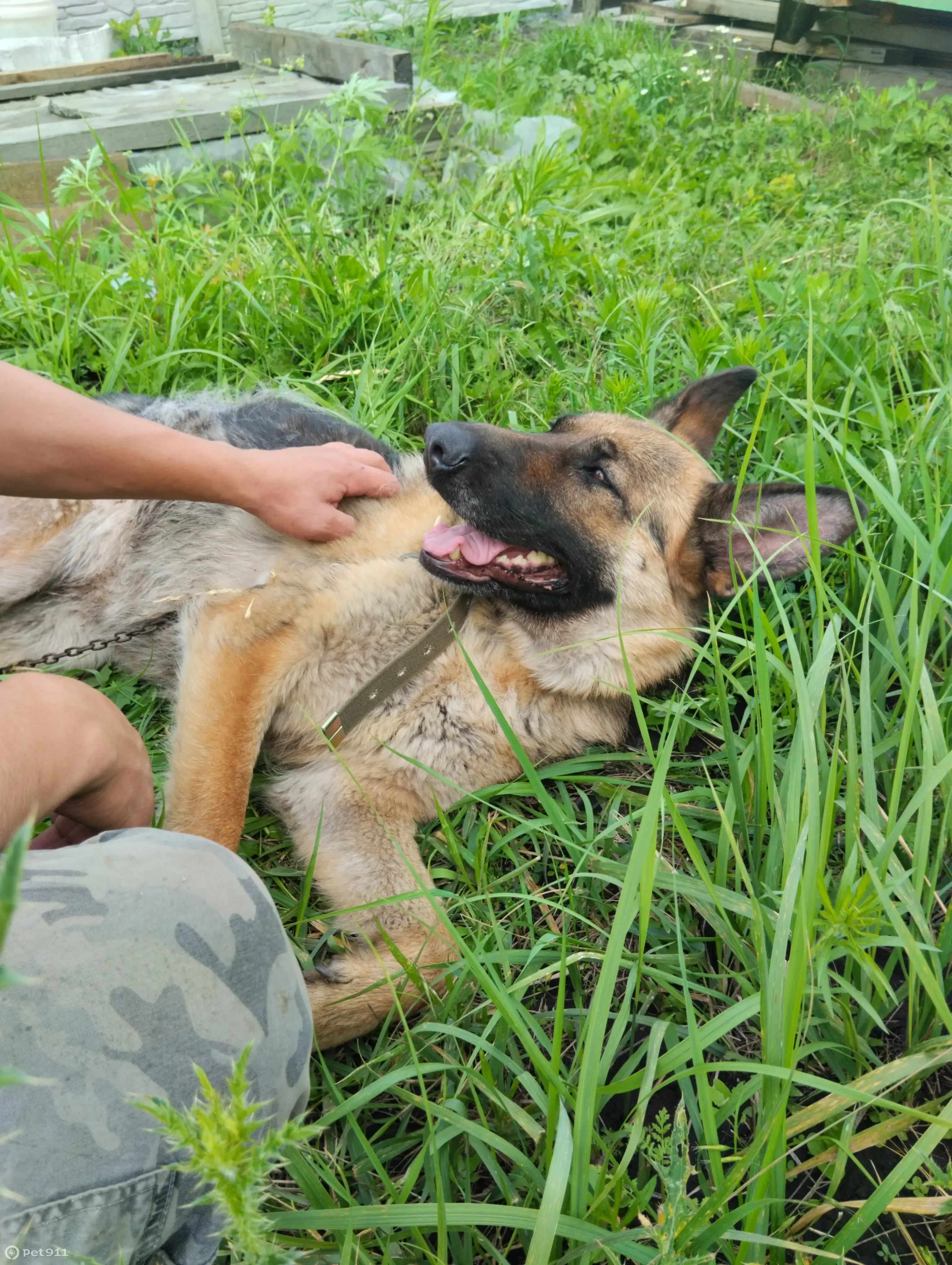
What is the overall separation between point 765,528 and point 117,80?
6.07 meters

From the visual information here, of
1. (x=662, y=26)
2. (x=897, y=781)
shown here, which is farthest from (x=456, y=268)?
(x=662, y=26)

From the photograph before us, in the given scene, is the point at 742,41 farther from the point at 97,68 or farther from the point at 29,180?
the point at 29,180

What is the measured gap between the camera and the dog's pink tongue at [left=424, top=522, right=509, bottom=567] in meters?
2.33

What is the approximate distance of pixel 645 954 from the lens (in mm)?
1675

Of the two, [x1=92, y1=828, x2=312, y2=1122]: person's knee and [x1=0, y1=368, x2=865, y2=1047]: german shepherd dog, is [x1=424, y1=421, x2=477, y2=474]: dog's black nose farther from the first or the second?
[x1=92, y1=828, x2=312, y2=1122]: person's knee

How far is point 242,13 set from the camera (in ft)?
27.5

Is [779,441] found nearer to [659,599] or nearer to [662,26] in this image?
[659,599]

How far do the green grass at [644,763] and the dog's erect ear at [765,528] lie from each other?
0.39ft

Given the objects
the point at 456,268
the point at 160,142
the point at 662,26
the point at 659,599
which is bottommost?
the point at 659,599

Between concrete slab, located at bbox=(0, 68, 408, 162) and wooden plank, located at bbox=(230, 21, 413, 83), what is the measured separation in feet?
0.48

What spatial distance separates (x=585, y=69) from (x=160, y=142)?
4.01 m

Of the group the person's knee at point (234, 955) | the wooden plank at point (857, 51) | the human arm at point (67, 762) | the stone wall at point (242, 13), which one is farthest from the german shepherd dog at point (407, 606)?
the wooden plank at point (857, 51)

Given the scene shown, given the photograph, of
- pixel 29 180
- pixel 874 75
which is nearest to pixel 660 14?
pixel 874 75

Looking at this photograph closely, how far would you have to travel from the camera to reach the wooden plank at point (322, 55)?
5211mm
